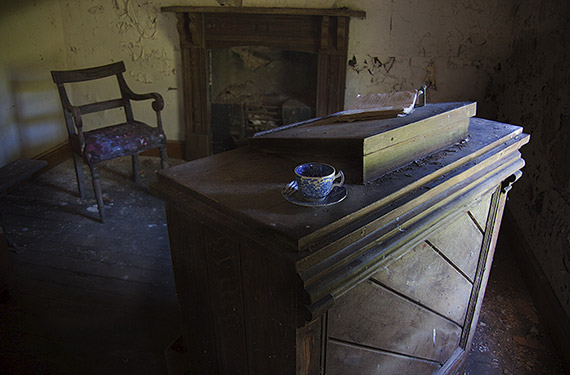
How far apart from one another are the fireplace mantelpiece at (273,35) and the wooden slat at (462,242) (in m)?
2.23

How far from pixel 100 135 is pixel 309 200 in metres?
2.37

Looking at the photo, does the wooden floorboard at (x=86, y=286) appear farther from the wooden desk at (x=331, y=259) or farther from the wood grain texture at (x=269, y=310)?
the wood grain texture at (x=269, y=310)

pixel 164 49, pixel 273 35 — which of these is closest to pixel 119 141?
pixel 164 49

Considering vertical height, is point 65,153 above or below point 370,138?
below

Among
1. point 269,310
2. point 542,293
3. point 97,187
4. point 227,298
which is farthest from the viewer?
point 97,187

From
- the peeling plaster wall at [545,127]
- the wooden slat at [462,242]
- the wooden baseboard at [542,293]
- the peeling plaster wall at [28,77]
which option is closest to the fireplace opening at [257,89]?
the peeling plaster wall at [28,77]

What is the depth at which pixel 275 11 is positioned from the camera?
3.45m

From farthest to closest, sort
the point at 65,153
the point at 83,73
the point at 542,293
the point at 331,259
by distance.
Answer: the point at 65,153, the point at 83,73, the point at 542,293, the point at 331,259

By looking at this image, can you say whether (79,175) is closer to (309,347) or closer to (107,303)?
(107,303)

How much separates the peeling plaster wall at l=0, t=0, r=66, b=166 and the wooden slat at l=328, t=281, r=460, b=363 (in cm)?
327

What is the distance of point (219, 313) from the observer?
4.34ft

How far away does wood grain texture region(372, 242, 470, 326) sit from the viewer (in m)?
1.25

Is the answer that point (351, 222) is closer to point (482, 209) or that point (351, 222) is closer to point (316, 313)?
point (316, 313)

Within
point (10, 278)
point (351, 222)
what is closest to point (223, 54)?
point (10, 278)
